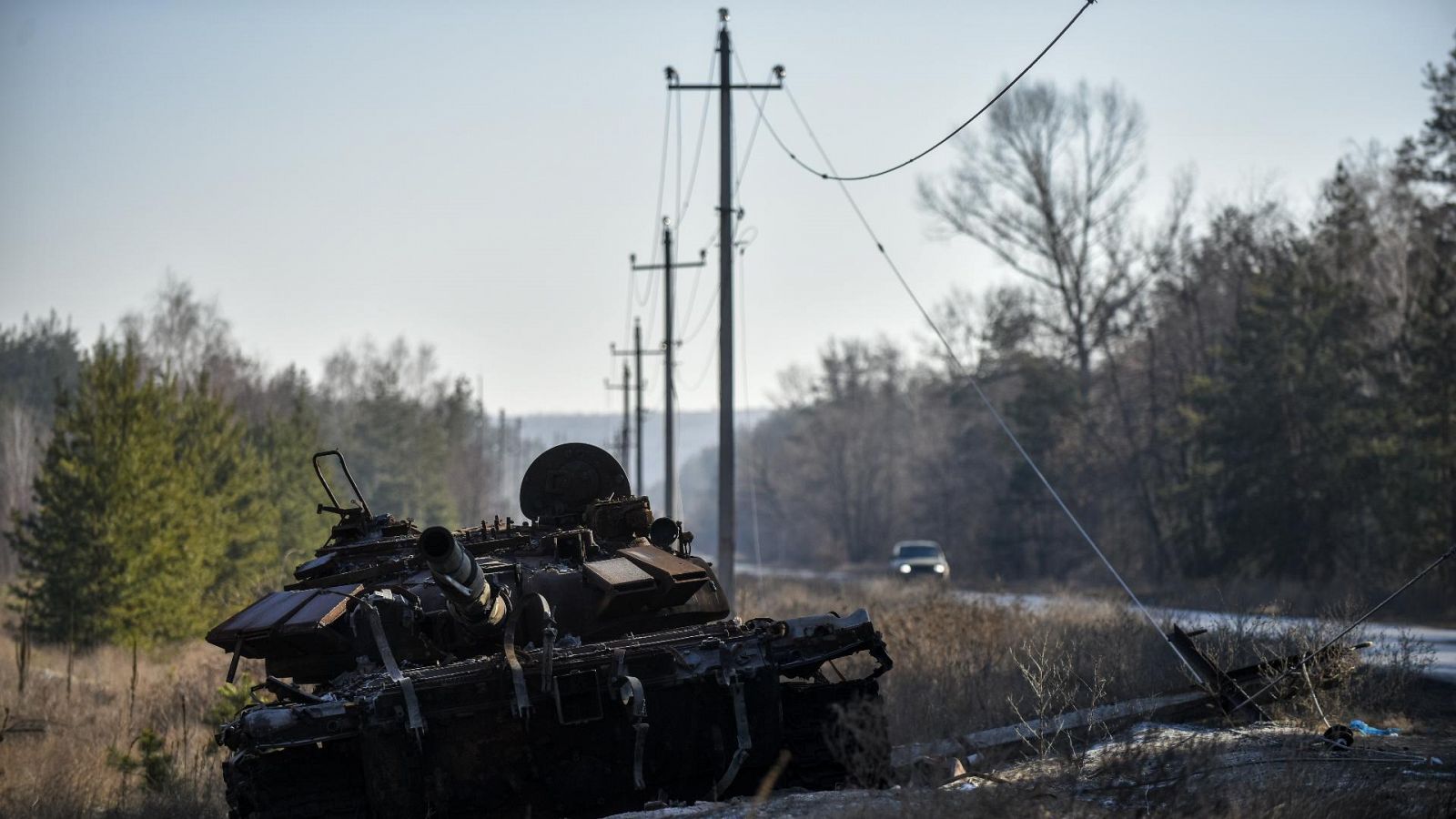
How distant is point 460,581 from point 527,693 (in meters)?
0.80

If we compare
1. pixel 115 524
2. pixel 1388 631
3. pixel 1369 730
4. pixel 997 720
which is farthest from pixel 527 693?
pixel 115 524

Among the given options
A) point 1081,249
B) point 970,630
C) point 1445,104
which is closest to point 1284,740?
point 970,630

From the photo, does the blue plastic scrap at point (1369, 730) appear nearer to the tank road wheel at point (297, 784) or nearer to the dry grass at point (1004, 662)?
the dry grass at point (1004, 662)

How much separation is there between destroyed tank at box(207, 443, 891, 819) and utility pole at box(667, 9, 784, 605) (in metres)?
8.61

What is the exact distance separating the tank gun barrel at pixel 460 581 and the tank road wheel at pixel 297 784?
113 centimetres

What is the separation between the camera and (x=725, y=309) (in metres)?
19.8

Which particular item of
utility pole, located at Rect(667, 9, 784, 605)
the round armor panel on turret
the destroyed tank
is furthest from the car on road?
the destroyed tank

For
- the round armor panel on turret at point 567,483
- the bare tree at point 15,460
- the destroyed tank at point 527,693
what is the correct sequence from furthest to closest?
the bare tree at point 15,460, the round armor panel on turret at point 567,483, the destroyed tank at point 527,693

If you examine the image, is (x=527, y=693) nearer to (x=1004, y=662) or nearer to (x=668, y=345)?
(x=1004, y=662)

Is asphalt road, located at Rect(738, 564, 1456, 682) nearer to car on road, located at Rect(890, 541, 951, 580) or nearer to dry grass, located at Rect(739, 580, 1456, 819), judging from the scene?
dry grass, located at Rect(739, 580, 1456, 819)

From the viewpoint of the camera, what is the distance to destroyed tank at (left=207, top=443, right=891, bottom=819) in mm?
8633

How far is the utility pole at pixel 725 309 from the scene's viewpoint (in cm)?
1970

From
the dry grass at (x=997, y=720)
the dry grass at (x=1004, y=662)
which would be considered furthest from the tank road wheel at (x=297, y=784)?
the dry grass at (x=1004, y=662)

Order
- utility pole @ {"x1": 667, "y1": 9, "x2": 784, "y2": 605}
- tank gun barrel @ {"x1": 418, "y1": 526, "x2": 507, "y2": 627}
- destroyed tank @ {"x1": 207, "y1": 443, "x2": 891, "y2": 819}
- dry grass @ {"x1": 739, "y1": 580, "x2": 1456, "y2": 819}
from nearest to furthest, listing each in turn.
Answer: dry grass @ {"x1": 739, "y1": 580, "x2": 1456, "y2": 819} → tank gun barrel @ {"x1": 418, "y1": 526, "x2": 507, "y2": 627} → destroyed tank @ {"x1": 207, "y1": 443, "x2": 891, "y2": 819} → utility pole @ {"x1": 667, "y1": 9, "x2": 784, "y2": 605}
